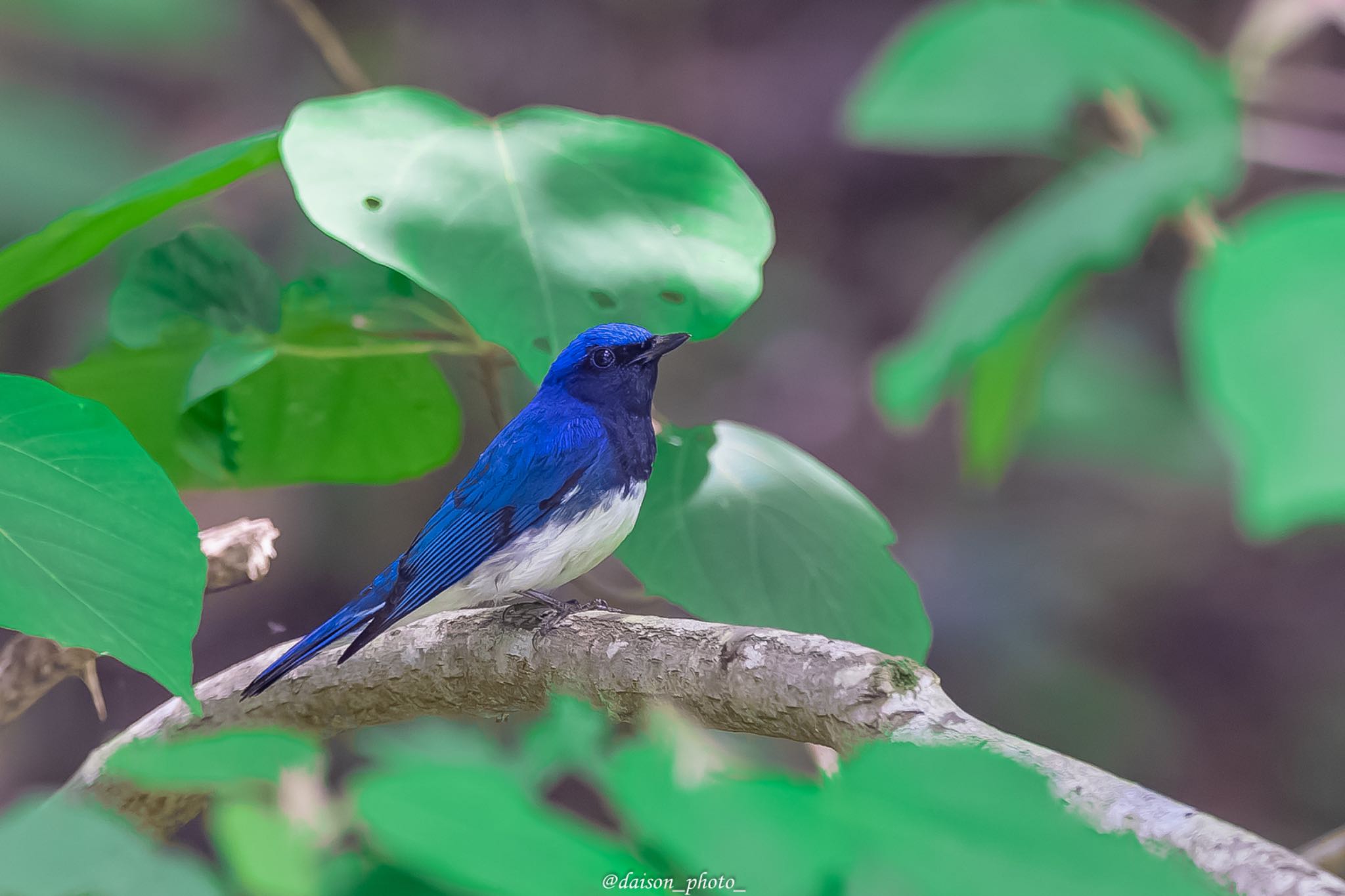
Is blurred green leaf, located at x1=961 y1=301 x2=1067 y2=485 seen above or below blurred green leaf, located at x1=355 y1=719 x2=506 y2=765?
above

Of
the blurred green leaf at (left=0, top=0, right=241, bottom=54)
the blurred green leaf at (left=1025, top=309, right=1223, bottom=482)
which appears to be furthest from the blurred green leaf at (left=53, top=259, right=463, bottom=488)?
the blurred green leaf at (left=1025, top=309, right=1223, bottom=482)

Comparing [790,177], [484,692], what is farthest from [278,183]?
[484,692]

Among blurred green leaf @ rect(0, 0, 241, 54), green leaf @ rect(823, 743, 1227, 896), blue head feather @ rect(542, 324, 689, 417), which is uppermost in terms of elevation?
blurred green leaf @ rect(0, 0, 241, 54)

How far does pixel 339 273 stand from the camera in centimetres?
88

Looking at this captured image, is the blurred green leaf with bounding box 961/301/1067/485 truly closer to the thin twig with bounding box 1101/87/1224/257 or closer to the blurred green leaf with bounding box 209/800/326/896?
the thin twig with bounding box 1101/87/1224/257

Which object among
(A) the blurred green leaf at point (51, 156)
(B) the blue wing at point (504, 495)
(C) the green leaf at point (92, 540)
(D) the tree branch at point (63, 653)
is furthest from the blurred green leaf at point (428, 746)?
(A) the blurred green leaf at point (51, 156)

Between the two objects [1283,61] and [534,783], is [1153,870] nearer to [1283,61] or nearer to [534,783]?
[534,783]

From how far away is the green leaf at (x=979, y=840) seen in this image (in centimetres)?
18

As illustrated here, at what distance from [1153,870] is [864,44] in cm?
284

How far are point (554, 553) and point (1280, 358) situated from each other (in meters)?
0.72

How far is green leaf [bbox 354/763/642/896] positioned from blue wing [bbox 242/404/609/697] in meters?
Answer: 0.63

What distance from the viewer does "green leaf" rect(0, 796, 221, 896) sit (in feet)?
0.65

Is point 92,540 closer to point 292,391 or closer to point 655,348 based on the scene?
point 292,391

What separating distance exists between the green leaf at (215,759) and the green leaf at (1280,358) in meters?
0.18
